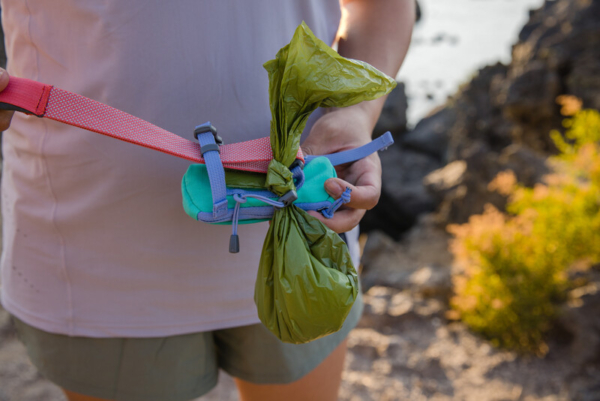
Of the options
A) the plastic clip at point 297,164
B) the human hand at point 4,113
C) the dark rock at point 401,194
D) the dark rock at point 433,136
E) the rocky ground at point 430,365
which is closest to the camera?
the human hand at point 4,113

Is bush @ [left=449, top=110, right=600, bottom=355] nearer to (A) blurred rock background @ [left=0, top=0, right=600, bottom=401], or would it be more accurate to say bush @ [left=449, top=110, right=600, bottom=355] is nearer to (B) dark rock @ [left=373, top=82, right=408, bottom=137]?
(A) blurred rock background @ [left=0, top=0, right=600, bottom=401]

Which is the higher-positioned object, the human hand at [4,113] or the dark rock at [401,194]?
the human hand at [4,113]

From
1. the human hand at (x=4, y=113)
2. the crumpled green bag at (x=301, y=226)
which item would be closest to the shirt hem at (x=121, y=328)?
the crumpled green bag at (x=301, y=226)

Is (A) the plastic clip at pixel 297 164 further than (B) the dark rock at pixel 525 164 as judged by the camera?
No

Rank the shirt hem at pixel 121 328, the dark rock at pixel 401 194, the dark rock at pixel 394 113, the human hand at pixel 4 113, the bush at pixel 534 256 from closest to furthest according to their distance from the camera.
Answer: the human hand at pixel 4 113 < the shirt hem at pixel 121 328 < the bush at pixel 534 256 < the dark rock at pixel 401 194 < the dark rock at pixel 394 113

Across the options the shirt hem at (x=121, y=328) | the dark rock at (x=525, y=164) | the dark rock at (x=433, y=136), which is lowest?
the dark rock at (x=433, y=136)

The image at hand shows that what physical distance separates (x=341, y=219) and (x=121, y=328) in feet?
1.69

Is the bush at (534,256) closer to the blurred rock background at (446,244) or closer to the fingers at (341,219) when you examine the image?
the blurred rock background at (446,244)

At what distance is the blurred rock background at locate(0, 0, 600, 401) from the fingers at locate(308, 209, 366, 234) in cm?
211

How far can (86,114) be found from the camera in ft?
2.25

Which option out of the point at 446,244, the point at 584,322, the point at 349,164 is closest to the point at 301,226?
the point at 349,164

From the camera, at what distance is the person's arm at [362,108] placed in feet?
2.70

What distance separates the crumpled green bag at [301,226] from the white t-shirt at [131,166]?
155mm

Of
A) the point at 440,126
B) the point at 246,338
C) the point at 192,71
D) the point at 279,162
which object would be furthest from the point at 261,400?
the point at 440,126
